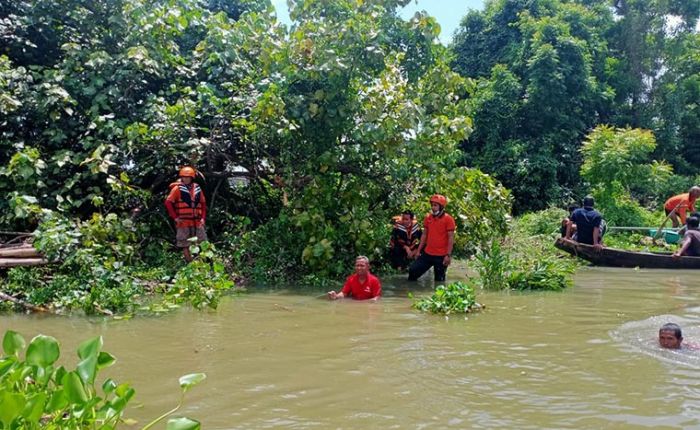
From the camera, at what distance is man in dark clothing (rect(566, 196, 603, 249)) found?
13370 mm

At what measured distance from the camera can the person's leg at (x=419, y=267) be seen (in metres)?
10.9

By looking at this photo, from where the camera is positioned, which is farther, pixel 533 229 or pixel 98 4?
pixel 533 229

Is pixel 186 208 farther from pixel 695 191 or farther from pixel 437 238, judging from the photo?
pixel 695 191

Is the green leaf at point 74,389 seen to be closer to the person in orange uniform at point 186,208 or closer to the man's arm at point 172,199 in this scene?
the person in orange uniform at point 186,208

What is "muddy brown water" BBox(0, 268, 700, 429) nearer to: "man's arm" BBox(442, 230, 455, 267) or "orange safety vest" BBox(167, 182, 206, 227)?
"man's arm" BBox(442, 230, 455, 267)

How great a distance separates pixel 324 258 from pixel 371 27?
11.8ft

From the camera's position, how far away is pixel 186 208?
1026cm

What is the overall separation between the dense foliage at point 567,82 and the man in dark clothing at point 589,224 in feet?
30.1

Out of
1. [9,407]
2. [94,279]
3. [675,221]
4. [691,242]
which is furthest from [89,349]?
[675,221]

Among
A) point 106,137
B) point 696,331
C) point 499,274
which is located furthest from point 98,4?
point 696,331

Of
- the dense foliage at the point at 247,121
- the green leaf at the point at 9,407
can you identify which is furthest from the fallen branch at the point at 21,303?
the green leaf at the point at 9,407

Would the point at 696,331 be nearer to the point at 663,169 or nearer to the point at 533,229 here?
the point at 533,229

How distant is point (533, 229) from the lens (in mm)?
18109

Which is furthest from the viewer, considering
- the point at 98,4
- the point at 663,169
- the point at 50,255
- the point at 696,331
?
the point at 663,169
